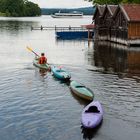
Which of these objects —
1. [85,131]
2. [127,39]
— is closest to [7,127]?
[85,131]

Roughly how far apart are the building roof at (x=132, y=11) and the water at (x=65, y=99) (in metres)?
13.3

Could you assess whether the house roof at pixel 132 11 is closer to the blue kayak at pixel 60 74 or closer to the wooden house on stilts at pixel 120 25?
the wooden house on stilts at pixel 120 25

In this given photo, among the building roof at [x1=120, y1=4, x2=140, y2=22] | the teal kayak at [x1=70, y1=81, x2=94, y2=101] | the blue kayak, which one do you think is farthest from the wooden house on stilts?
the teal kayak at [x1=70, y1=81, x2=94, y2=101]

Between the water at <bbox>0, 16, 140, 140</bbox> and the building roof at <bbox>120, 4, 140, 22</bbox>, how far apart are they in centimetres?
1329

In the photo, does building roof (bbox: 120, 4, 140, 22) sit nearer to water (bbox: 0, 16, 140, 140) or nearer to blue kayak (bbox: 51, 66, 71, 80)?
water (bbox: 0, 16, 140, 140)

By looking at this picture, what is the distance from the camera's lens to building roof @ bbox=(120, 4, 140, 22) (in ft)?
240

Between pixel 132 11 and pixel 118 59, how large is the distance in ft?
55.1

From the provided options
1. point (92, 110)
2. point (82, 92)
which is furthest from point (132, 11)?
point (92, 110)

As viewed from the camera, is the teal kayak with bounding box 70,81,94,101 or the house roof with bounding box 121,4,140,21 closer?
the teal kayak with bounding box 70,81,94,101

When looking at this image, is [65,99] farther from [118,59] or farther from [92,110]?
[118,59]

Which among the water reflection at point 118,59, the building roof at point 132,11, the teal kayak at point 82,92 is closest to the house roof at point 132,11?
the building roof at point 132,11

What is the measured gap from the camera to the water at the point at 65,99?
2750 centimetres

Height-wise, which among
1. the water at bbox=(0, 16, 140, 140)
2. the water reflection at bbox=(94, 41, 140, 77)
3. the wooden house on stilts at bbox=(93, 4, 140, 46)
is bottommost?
the water at bbox=(0, 16, 140, 140)

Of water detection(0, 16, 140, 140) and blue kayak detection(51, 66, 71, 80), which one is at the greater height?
blue kayak detection(51, 66, 71, 80)
